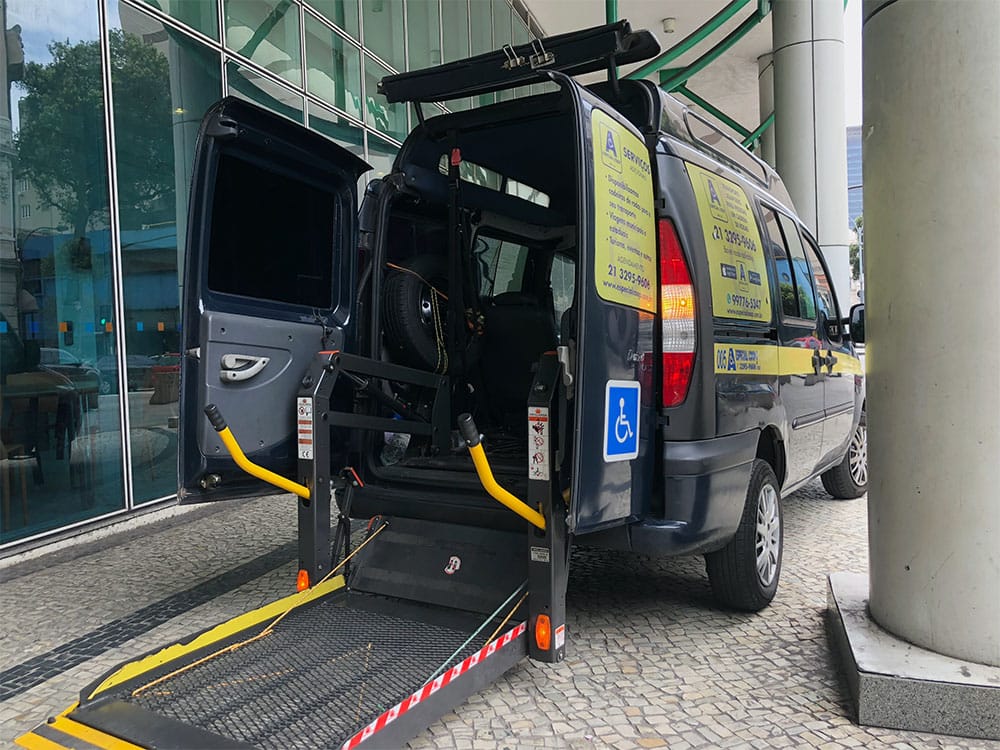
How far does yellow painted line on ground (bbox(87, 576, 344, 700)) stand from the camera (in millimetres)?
2682

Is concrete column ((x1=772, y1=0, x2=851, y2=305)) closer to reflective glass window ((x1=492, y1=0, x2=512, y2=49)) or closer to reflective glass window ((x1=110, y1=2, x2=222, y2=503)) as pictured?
reflective glass window ((x1=492, y1=0, x2=512, y2=49))

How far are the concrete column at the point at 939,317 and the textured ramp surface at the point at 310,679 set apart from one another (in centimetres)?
169

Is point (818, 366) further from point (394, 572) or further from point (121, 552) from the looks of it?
point (121, 552)

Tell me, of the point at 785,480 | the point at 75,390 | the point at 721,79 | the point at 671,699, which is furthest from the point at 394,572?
the point at 721,79

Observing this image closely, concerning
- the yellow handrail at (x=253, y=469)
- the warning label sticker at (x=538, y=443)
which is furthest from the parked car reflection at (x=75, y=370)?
the warning label sticker at (x=538, y=443)

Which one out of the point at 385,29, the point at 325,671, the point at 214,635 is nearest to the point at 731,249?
the point at 325,671

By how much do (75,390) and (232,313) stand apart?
129 inches

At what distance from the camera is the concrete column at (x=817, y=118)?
11.7 meters

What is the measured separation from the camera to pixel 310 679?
2812 mm

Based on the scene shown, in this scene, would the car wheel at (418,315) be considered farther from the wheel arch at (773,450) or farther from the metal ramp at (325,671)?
the wheel arch at (773,450)

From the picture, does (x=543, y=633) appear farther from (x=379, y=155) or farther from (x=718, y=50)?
(x=718, y=50)

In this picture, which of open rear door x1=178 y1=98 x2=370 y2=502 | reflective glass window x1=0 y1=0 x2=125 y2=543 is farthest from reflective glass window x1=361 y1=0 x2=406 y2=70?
open rear door x1=178 y1=98 x2=370 y2=502

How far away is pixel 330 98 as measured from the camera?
941cm

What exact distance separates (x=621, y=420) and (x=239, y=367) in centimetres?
170
